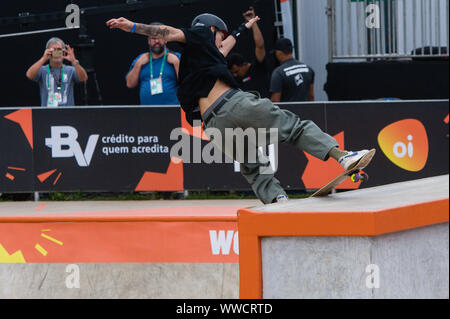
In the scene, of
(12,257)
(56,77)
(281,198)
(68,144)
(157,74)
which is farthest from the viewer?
(56,77)

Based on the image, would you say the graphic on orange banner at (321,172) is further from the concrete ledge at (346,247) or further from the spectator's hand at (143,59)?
the concrete ledge at (346,247)

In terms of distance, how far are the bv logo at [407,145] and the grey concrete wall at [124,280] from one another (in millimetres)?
4048

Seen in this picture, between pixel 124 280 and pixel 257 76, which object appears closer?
pixel 124 280

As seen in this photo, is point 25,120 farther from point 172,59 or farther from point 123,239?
point 123,239

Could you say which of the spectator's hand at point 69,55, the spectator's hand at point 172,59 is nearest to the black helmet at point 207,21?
the spectator's hand at point 172,59

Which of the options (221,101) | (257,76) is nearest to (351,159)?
(221,101)

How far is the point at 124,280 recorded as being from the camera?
22.7 ft

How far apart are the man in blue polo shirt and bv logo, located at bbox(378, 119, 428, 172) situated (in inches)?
114

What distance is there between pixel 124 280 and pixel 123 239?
372 mm

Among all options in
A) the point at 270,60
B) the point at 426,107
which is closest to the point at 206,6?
the point at 270,60

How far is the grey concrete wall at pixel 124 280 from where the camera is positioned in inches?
268

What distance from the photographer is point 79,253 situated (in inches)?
274

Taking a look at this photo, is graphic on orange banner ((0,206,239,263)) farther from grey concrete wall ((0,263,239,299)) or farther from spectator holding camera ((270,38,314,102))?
→ spectator holding camera ((270,38,314,102))

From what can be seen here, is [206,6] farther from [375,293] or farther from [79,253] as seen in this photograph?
[375,293]
